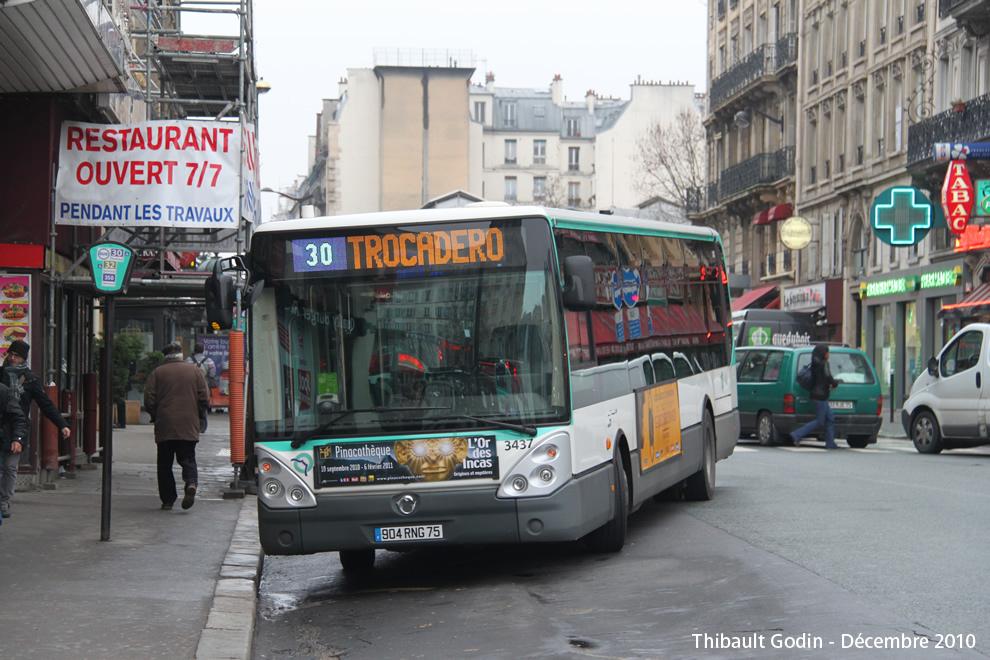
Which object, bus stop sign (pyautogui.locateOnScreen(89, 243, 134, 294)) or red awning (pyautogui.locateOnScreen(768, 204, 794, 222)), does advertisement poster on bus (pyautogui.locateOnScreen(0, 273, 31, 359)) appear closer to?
bus stop sign (pyautogui.locateOnScreen(89, 243, 134, 294))

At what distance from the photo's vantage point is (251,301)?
385 inches

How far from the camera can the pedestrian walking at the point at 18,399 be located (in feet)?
36.8

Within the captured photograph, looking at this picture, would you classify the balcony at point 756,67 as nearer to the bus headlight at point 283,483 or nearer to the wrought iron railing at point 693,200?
the wrought iron railing at point 693,200

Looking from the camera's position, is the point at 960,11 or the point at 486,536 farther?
the point at 960,11

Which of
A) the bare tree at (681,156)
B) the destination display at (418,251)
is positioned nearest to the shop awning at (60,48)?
the destination display at (418,251)

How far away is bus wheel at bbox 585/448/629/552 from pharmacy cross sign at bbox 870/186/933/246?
25.8 metres

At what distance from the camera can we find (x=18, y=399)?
11.2 m

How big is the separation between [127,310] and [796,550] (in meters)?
25.3

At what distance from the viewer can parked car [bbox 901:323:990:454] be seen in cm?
2120

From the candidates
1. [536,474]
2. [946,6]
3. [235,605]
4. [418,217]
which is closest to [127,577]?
[235,605]

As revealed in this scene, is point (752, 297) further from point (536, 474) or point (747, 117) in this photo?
point (536, 474)

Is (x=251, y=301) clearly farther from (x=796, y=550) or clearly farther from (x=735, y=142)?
(x=735, y=142)

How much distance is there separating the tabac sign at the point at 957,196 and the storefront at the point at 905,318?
8.05ft

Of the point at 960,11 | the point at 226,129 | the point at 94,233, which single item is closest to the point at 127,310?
the point at 94,233
